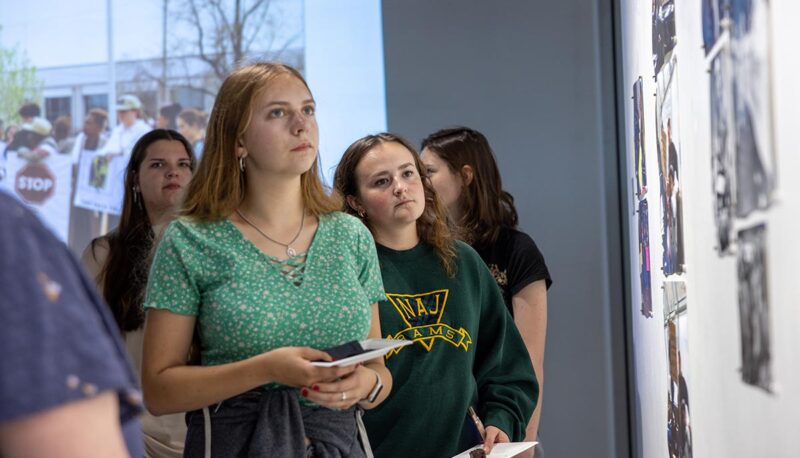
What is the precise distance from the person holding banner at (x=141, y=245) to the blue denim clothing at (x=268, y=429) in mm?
979

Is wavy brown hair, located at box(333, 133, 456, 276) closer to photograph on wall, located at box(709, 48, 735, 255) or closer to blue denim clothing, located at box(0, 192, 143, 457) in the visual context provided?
photograph on wall, located at box(709, 48, 735, 255)

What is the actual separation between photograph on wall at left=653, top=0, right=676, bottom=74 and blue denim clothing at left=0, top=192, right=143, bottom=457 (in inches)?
62.1

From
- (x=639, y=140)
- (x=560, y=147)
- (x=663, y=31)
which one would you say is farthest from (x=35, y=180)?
(x=663, y=31)

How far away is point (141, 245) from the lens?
338cm

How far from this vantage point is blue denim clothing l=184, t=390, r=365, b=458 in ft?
6.61

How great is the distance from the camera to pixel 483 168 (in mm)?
3707

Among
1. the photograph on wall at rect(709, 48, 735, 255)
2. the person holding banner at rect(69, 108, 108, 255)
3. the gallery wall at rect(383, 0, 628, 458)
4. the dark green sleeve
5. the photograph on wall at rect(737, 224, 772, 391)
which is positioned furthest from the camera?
the person holding banner at rect(69, 108, 108, 255)

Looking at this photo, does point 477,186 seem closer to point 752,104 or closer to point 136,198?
point 136,198

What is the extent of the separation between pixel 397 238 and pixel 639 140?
0.97m

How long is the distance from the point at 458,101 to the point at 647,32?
7.48 ft

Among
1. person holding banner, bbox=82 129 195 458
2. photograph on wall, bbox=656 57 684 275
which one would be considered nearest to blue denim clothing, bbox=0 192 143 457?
photograph on wall, bbox=656 57 684 275

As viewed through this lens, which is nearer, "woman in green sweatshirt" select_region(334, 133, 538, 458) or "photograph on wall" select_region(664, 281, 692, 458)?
"photograph on wall" select_region(664, 281, 692, 458)

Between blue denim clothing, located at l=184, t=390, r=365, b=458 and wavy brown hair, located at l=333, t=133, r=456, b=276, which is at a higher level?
wavy brown hair, located at l=333, t=133, r=456, b=276

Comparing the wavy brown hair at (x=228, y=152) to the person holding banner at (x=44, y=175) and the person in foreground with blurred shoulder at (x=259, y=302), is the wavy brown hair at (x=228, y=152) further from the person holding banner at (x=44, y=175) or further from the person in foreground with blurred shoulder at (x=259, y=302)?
the person holding banner at (x=44, y=175)
